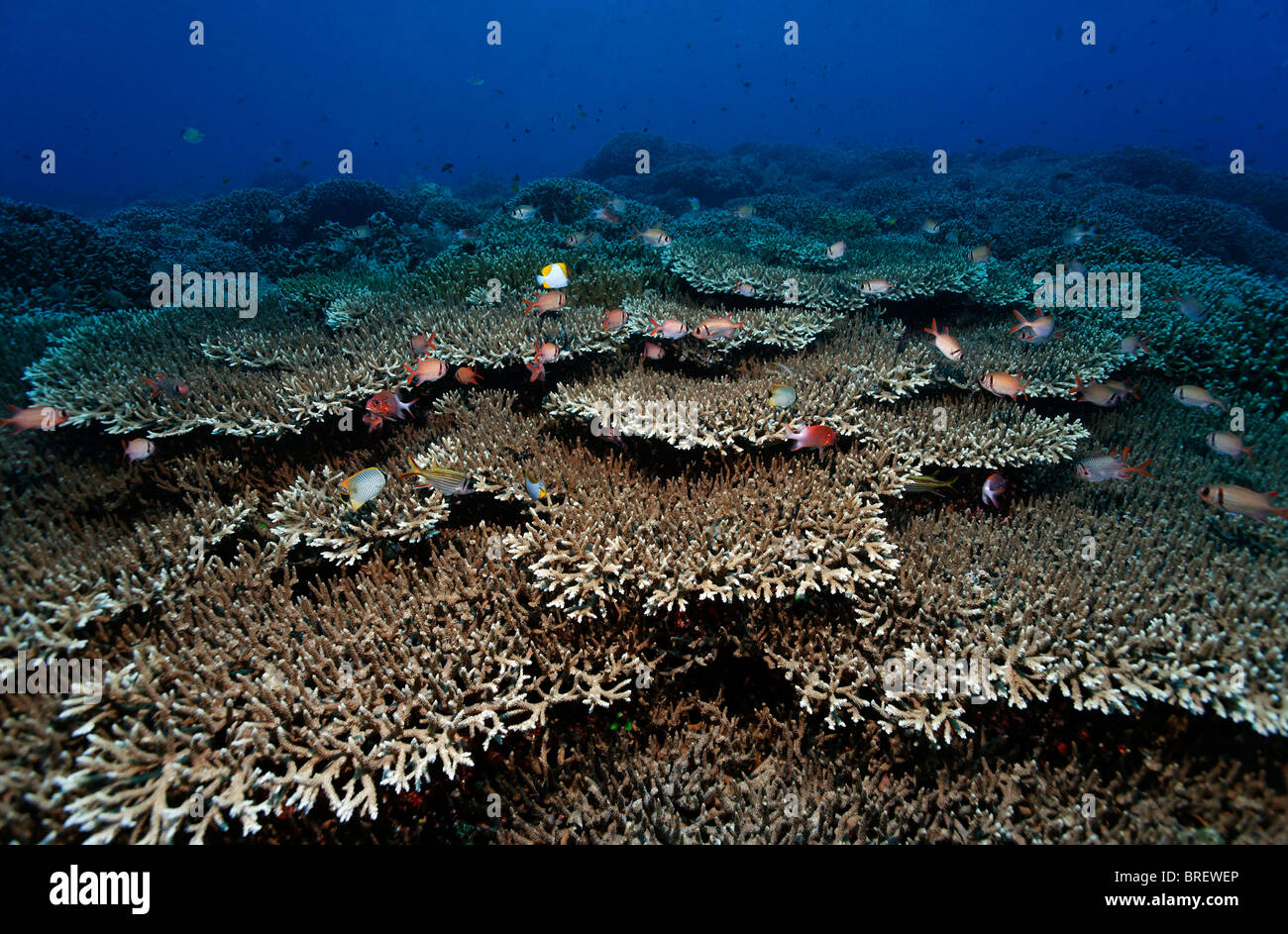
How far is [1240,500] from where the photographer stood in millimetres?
3336

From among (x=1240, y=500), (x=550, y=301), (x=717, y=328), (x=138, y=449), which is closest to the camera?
(x=1240, y=500)

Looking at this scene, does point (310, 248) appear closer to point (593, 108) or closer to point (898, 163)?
point (898, 163)

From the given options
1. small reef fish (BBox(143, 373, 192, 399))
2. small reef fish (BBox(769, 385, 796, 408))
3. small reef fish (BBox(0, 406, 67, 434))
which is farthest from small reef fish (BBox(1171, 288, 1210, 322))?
small reef fish (BBox(0, 406, 67, 434))

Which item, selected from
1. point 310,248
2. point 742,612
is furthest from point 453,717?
point 310,248

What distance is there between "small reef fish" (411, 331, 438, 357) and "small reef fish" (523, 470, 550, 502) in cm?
222

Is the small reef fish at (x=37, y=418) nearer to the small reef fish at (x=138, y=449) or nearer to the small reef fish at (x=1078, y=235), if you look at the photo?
the small reef fish at (x=138, y=449)

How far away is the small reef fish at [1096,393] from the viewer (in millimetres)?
5191

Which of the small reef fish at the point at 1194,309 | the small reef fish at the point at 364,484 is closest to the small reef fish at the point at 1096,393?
the small reef fish at the point at 1194,309

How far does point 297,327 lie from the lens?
6.50 m

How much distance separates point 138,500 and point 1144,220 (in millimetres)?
22290

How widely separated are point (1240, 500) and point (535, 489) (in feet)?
16.3

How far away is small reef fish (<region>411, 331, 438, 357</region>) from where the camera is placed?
5301mm

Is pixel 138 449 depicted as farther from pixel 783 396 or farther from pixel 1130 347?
pixel 1130 347

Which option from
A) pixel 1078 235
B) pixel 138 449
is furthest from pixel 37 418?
pixel 1078 235
